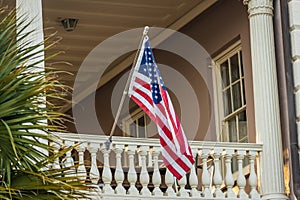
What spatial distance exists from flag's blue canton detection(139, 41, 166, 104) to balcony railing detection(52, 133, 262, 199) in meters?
0.82

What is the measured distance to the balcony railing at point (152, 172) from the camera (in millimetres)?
13914

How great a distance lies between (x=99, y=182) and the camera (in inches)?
555

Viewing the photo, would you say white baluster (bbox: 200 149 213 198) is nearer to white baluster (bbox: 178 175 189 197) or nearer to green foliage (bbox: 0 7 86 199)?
white baluster (bbox: 178 175 189 197)

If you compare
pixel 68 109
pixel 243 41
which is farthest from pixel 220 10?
pixel 68 109

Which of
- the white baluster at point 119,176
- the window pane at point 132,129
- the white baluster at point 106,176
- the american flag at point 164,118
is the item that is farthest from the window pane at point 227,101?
the window pane at point 132,129

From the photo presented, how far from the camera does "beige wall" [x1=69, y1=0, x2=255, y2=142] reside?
16.1m

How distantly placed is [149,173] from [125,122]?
5901 mm

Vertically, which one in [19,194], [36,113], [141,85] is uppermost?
[141,85]

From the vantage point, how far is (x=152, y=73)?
13.8m

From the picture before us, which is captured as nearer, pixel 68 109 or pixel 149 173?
pixel 149 173

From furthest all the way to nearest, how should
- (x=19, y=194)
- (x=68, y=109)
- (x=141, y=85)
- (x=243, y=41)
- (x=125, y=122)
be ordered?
(x=68, y=109) → (x=125, y=122) → (x=243, y=41) → (x=141, y=85) → (x=19, y=194)

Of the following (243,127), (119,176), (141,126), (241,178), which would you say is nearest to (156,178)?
(119,176)

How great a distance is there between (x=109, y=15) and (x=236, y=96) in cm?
249

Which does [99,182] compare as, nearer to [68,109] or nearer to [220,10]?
[220,10]
